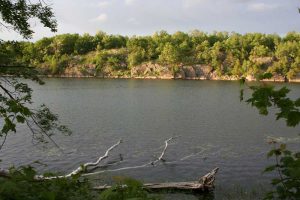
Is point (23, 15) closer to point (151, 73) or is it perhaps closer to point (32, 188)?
point (32, 188)

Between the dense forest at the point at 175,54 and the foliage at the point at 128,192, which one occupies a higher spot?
the dense forest at the point at 175,54

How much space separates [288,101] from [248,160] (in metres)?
24.9

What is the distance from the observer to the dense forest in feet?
515

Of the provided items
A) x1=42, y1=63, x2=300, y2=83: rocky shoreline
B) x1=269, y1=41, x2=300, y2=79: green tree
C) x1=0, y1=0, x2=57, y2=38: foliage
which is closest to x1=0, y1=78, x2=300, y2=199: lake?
x1=0, y1=0, x2=57, y2=38: foliage

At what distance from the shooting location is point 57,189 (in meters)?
6.39

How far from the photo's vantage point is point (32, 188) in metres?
5.69

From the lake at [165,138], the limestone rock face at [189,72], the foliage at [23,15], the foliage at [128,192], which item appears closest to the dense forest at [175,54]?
the limestone rock face at [189,72]

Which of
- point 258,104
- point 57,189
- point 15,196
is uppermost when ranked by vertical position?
point 258,104

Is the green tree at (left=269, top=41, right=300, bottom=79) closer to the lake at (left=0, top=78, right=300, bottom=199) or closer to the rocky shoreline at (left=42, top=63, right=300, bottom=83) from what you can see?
the rocky shoreline at (left=42, top=63, right=300, bottom=83)

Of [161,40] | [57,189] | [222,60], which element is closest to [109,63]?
[161,40]

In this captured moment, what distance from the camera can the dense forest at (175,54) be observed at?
156875mm

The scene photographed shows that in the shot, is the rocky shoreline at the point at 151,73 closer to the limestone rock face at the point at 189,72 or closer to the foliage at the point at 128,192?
the limestone rock face at the point at 189,72

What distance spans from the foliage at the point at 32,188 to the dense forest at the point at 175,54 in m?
142

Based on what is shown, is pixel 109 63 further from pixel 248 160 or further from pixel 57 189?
pixel 57 189
